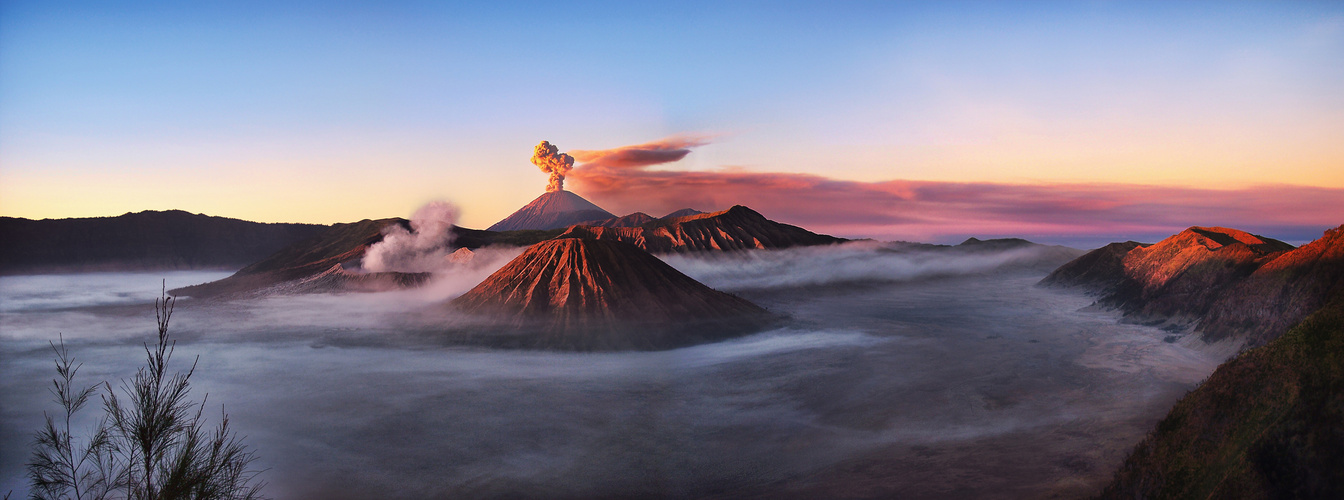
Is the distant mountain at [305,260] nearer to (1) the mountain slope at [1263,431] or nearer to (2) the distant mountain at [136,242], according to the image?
(2) the distant mountain at [136,242]

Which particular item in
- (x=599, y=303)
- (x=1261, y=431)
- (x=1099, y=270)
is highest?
(x=1261, y=431)

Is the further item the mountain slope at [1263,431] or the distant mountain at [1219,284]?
the distant mountain at [1219,284]

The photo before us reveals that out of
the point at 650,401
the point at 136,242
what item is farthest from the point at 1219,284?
the point at 136,242

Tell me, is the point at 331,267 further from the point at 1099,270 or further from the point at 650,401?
the point at 1099,270

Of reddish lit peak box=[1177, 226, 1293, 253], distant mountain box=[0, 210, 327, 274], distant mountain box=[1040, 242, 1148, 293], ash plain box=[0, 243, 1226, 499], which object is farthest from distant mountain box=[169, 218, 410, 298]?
distant mountain box=[1040, 242, 1148, 293]

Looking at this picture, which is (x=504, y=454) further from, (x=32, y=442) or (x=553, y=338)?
(x=553, y=338)

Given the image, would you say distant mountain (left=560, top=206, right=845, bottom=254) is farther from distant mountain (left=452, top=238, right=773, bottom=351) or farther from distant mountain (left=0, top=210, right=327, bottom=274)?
distant mountain (left=0, top=210, right=327, bottom=274)

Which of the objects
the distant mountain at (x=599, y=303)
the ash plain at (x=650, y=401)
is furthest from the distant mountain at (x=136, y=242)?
the distant mountain at (x=599, y=303)
